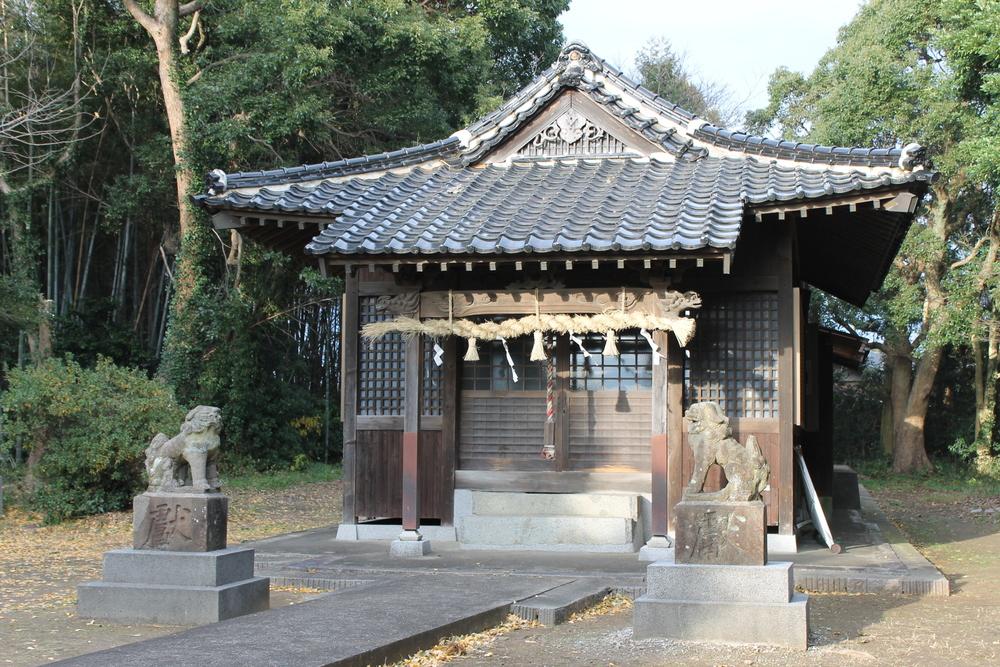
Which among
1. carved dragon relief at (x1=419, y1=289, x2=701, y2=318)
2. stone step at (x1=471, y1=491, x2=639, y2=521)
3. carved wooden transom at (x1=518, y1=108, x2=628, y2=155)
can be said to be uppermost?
carved wooden transom at (x1=518, y1=108, x2=628, y2=155)

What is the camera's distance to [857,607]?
337 inches

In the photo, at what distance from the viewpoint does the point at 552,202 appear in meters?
11.3

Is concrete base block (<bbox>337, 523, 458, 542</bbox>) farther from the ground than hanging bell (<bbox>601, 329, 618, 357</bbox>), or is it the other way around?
hanging bell (<bbox>601, 329, 618, 357</bbox>)

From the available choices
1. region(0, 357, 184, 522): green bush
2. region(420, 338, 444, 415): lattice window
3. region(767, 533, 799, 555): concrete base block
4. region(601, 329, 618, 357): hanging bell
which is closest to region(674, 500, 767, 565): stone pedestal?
region(601, 329, 618, 357): hanging bell

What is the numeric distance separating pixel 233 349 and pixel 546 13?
11.5 meters

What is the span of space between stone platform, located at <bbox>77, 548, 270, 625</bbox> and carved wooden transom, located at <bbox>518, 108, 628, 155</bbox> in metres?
6.81

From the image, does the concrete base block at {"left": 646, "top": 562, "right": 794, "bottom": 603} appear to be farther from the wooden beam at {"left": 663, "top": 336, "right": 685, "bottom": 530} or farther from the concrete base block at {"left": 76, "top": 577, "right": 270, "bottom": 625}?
the wooden beam at {"left": 663, "top": 336, "right": 685, "bottom": 530}

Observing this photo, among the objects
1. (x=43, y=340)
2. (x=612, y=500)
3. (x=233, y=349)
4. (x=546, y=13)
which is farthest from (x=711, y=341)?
(x=546, y=13)

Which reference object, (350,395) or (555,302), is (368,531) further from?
(555,302)

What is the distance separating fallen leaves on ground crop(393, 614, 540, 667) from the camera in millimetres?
6449

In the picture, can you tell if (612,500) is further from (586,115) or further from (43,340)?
(43,340)

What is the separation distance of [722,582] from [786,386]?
4.37m

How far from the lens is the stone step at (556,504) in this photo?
11.3 metres

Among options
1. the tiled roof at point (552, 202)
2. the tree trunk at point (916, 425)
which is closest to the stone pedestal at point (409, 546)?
the tiled roof at point (552, 202)
